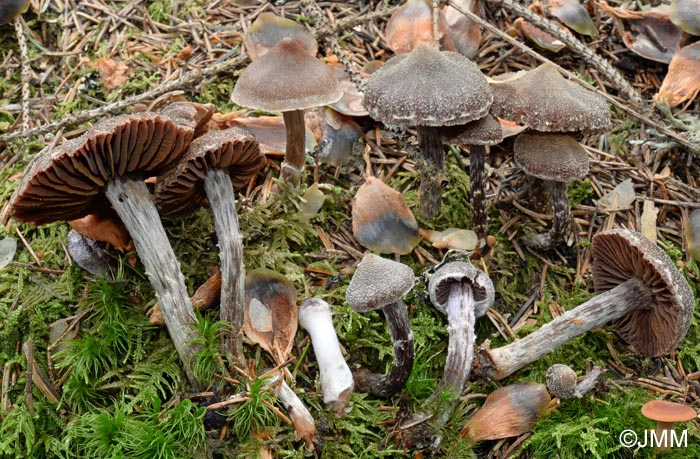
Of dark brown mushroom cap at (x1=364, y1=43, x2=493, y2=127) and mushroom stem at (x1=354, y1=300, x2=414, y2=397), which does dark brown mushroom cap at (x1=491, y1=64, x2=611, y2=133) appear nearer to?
dark brown mushroom cap at (x1=364, y1=43, x2=493, y2=127)

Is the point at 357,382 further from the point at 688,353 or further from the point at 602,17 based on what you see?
the point at 602,17

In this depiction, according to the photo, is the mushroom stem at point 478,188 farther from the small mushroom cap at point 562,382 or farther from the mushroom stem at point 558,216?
the small mushroom cap at point 562,382

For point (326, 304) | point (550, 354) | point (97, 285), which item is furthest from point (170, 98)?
point (550, 354)

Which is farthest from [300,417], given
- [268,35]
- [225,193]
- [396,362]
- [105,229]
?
[268,35]

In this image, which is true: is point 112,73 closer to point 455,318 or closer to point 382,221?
point 382,221

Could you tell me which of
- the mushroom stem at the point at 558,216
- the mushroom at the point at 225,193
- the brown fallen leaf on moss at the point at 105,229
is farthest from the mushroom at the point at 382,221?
the brown fallen leaf on moss at the point at 105,229

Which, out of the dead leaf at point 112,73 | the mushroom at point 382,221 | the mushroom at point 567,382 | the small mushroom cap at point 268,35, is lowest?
the mushroom at point 567,382
